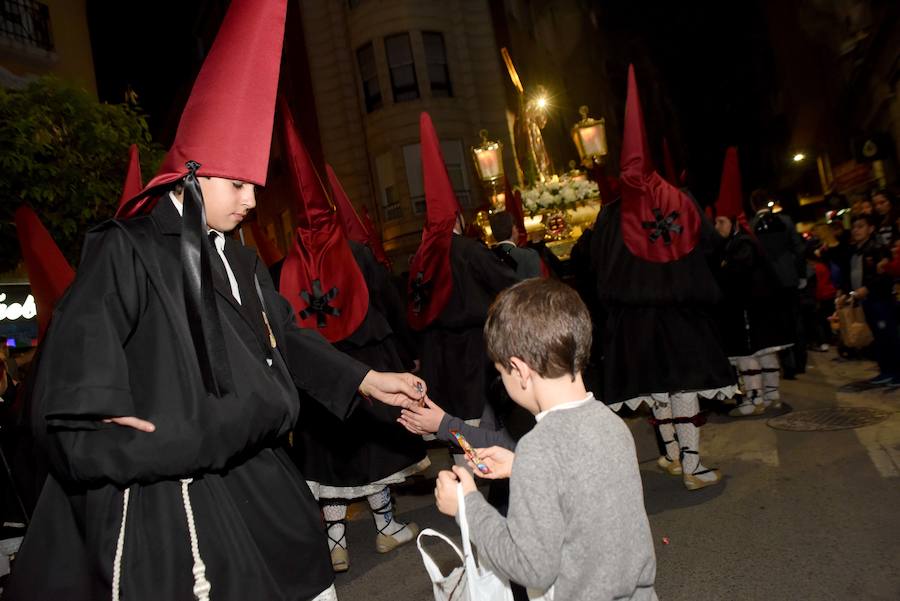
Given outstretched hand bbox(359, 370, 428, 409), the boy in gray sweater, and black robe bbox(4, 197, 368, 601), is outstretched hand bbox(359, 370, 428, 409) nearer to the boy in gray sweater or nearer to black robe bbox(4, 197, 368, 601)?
black robe bbox(4, 197, 368, 601)

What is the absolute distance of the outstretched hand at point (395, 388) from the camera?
2773mm

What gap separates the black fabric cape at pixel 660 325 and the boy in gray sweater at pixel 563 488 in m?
3.23

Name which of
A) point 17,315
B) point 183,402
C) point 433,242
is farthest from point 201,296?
point 17,315

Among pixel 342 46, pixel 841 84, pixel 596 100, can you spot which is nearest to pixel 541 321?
pixel 841 84

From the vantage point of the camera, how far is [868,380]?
26.7 feet

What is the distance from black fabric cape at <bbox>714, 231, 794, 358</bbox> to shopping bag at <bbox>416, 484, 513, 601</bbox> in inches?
224

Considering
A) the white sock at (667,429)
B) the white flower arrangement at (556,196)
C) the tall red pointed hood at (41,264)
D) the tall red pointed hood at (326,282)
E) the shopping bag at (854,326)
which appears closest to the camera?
the tall red pointed hood at (41,264)

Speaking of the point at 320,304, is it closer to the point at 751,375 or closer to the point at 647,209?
the point at 647,209

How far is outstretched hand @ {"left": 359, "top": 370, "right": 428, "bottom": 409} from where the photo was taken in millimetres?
2773

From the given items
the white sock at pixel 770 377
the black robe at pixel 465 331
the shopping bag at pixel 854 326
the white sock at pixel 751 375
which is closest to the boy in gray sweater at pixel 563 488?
the black robe at pixel 465 331

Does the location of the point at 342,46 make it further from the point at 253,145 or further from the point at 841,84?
the point at 253,145

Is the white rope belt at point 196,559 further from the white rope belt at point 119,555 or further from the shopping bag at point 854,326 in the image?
the shopping bag at point 854,326

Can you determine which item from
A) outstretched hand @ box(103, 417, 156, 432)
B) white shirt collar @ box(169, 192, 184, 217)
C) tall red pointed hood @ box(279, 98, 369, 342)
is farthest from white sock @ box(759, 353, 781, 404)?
outstretched hand @ box(103, 417, 156, 432)

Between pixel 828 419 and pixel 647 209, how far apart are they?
9.78 ft
